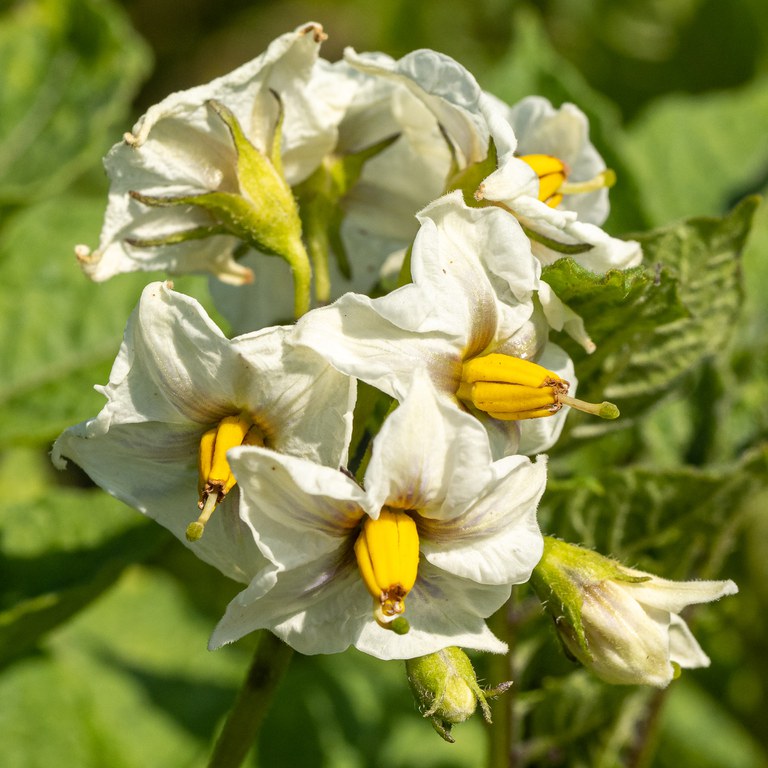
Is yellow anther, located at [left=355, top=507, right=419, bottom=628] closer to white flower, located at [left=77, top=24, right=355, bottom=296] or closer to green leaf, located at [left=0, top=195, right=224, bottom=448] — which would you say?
white flower, located at [left=77, top=24, right=355, bottom=296]

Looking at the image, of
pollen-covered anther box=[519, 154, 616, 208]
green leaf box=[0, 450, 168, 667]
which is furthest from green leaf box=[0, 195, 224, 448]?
pollen-covered anther box=[519, 154, 616, 208]

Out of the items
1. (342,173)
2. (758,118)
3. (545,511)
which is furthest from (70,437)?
(758,118)

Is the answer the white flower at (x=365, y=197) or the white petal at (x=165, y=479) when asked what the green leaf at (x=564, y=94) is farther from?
the white petal at (x=165, y=479)

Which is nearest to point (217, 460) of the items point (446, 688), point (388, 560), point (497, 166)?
point (388, 560)

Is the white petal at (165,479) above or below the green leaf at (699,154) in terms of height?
above

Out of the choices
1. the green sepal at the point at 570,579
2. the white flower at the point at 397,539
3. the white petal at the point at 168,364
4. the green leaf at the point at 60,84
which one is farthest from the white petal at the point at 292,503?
the green leaf at the point at 60,84

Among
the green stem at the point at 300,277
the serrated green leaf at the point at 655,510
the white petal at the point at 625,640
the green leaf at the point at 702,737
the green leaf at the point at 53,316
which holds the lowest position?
the green leaf at the point at 702,737

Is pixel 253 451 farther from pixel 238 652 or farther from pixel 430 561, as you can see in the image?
pixel 238 652
